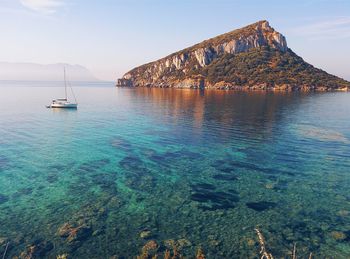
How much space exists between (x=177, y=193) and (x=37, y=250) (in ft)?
43.8

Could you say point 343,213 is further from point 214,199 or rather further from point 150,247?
point 150,247

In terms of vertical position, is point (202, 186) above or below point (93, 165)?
below

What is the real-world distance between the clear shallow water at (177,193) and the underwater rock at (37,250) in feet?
0.24

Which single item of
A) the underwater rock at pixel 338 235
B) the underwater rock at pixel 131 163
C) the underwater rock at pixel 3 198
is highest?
the underwater rock at pixel 131 163

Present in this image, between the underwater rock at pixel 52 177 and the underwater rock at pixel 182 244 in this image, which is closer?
the underwater rock at pixel 182 244

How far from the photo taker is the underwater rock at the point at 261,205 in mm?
23748

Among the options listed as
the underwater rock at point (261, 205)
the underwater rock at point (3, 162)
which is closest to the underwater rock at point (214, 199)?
the underwater rock at point (261, 205)

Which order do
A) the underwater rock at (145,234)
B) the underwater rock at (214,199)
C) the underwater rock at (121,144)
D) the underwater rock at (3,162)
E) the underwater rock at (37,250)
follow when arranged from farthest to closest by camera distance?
the underwater rock at (121,144) → the underwater rock at (3,162) → the underwater rock at (214,199) → the underwater rock at (145,234) → the underwater rock at (37,250)

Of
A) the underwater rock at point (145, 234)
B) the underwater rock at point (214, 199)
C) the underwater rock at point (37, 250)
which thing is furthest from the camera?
the underwater rock at point (214, 199)

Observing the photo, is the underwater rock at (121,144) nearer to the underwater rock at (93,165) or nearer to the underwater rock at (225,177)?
the underwater rock at (93,165)

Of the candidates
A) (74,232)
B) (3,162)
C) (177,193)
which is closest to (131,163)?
(177,193)

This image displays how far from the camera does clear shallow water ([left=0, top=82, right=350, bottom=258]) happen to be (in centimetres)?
1911

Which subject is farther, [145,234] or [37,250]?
[145,234]

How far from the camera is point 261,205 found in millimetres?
24297
